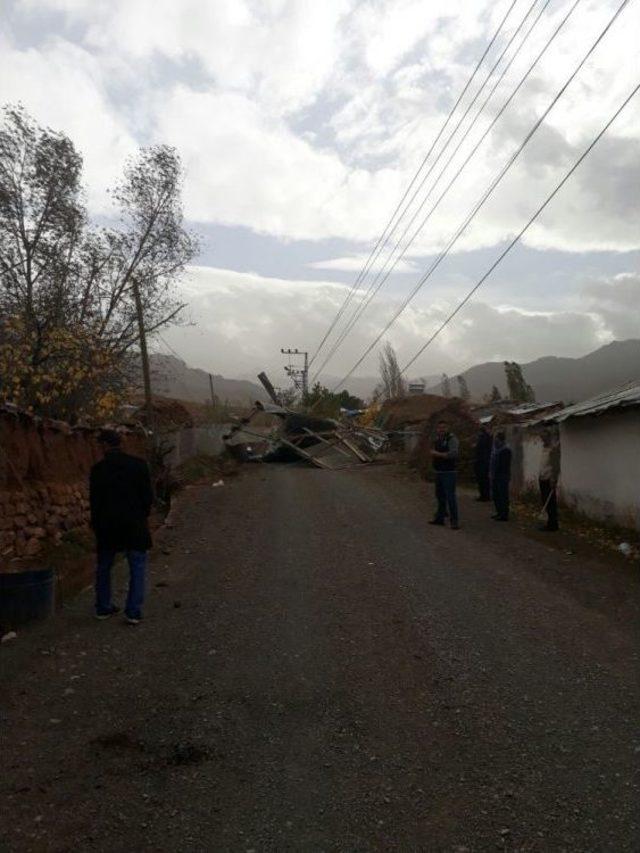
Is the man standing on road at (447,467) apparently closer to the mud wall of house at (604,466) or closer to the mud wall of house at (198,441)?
the mud wall of house at (604,466)

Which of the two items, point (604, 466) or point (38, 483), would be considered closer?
point (38, 483)

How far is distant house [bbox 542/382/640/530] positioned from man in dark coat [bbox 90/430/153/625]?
742cm

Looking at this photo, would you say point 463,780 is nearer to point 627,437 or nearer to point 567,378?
point 627,437

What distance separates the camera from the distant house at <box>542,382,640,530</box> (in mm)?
11812

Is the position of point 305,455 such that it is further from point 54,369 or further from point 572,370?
point 572,370

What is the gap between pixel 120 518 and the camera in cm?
712

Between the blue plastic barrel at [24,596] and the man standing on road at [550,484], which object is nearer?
the blue plastic barrel at [24,596]

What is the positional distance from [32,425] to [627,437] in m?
9.43

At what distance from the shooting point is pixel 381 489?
20.3 m

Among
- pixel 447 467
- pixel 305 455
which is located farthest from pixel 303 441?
pixel 447 467

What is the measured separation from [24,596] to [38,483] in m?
4.64

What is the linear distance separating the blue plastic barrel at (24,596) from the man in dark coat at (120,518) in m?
0.49

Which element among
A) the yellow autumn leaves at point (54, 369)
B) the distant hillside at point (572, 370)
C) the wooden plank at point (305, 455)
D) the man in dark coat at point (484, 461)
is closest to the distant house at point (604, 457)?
the man in dark coat at point (484, 461)

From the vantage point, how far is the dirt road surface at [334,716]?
356 cm
